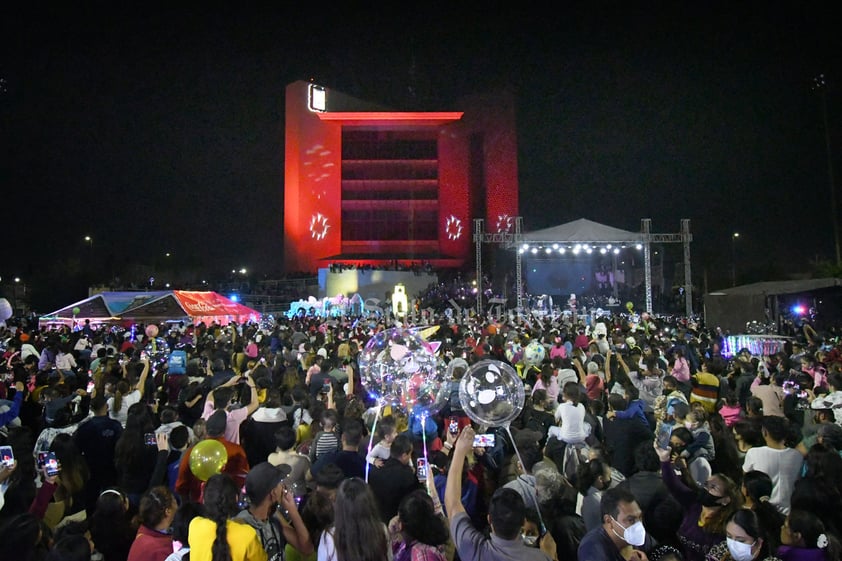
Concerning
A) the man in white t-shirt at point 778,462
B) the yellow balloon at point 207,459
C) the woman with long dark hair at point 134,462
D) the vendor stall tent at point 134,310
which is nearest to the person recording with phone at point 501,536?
the yellow balloon at point 207,459

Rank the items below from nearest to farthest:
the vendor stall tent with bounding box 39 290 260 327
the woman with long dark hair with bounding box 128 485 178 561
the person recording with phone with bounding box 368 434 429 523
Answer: the woman with long dark hair with bounding box 128 485 178 561
the person recording with phone with bounding box 368 434 429 523
the vendor stall tent with bounding box 39 290 260 327

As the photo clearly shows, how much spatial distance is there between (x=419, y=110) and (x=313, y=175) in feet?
31.7

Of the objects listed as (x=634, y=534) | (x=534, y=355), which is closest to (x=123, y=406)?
(x=634, y=534)

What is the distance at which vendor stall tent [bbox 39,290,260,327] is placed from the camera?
17.6m

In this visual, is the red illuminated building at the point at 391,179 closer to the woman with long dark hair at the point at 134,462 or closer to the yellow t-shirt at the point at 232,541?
the woman with long dark hair at the point at 134,462

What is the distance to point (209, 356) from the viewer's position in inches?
348

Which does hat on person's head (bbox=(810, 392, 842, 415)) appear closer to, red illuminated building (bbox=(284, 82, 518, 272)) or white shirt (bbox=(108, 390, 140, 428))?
white shirt (bbox=(108, 390, 140, 428))

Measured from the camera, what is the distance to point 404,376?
487 cm

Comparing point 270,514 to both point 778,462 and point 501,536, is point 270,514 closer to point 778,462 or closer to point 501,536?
point 501,536

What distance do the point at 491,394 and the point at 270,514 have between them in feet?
5.12

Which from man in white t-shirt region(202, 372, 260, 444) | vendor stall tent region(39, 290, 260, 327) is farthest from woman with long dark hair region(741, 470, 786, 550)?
vendor stall tent region(39, 290, 260, 327)

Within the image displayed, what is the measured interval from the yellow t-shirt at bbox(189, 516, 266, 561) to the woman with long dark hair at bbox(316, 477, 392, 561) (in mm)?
356

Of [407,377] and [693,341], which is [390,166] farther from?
[407,377]

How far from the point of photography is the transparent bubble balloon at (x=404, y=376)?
4.84m
